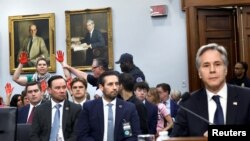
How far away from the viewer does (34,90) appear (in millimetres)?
6027

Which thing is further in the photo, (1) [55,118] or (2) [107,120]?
(1) [55,118]

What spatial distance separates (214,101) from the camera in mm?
2656

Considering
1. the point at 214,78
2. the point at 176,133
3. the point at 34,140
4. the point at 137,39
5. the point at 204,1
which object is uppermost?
the point at 204,1

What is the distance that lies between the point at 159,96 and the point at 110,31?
2322 mm

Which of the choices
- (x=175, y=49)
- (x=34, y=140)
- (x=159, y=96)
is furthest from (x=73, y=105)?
(x=175, y=49)

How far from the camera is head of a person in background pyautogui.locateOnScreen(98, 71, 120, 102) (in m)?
4.52

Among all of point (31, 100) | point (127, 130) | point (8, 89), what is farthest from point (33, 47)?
point (127, 130)

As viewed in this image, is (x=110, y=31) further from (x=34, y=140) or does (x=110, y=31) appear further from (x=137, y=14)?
(x=34, y=140)

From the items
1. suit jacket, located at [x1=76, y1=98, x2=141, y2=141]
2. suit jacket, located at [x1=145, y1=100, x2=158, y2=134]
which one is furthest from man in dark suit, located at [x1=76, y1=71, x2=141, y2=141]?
suit jacket, located at [x1=145, y1=100, x2=158, y2=134]

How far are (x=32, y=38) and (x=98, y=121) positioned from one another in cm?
518

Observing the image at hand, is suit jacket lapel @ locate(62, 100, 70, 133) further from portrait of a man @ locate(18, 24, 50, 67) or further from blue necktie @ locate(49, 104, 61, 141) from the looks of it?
portrait of a man @ locate(18, 24, 50, 67)

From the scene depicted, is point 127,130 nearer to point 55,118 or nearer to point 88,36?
point 55,118

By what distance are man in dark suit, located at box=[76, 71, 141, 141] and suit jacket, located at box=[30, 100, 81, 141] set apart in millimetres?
358

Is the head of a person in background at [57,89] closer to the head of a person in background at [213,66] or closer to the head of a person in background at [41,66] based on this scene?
the head of a person in background at [41,66]
